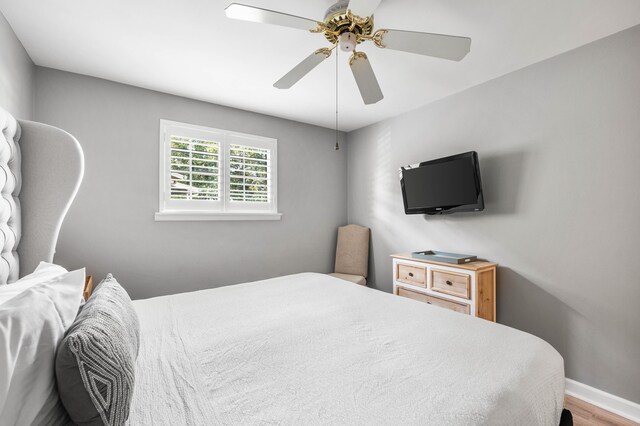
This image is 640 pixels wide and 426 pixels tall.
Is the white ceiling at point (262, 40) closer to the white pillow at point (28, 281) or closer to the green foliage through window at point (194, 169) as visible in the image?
the green foliage through window at point (194, 169)

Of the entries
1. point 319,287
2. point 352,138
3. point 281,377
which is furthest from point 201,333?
point 352,138

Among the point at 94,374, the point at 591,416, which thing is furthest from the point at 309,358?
the point at 591,416

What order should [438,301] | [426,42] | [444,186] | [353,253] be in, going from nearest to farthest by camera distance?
[426,42]
[438,301]
[444,186]
[353,253]

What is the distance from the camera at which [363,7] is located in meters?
1.31

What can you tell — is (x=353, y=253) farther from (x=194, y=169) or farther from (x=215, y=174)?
(x=194, y=169)

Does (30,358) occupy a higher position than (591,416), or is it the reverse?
(30,358)

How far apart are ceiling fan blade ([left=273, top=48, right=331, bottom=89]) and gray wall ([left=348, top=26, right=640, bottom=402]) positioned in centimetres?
185

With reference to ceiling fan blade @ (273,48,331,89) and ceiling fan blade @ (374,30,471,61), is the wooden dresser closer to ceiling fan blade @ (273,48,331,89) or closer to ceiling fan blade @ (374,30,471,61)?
ceiling fan blade @ (374,30,471,61)

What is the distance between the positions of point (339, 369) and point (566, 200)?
2216 mm

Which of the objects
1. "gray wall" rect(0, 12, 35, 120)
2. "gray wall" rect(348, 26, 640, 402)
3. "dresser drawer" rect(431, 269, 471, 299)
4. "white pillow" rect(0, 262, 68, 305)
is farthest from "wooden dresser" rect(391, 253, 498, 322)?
"gray wall" rect(0, 12, 35, 120)

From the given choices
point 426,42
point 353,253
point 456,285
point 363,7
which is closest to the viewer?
point 363,7

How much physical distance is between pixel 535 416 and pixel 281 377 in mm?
838

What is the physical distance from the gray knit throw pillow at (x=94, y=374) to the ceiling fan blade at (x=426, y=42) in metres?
1.66

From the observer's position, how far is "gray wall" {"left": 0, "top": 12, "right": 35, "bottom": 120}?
1.73 meters
